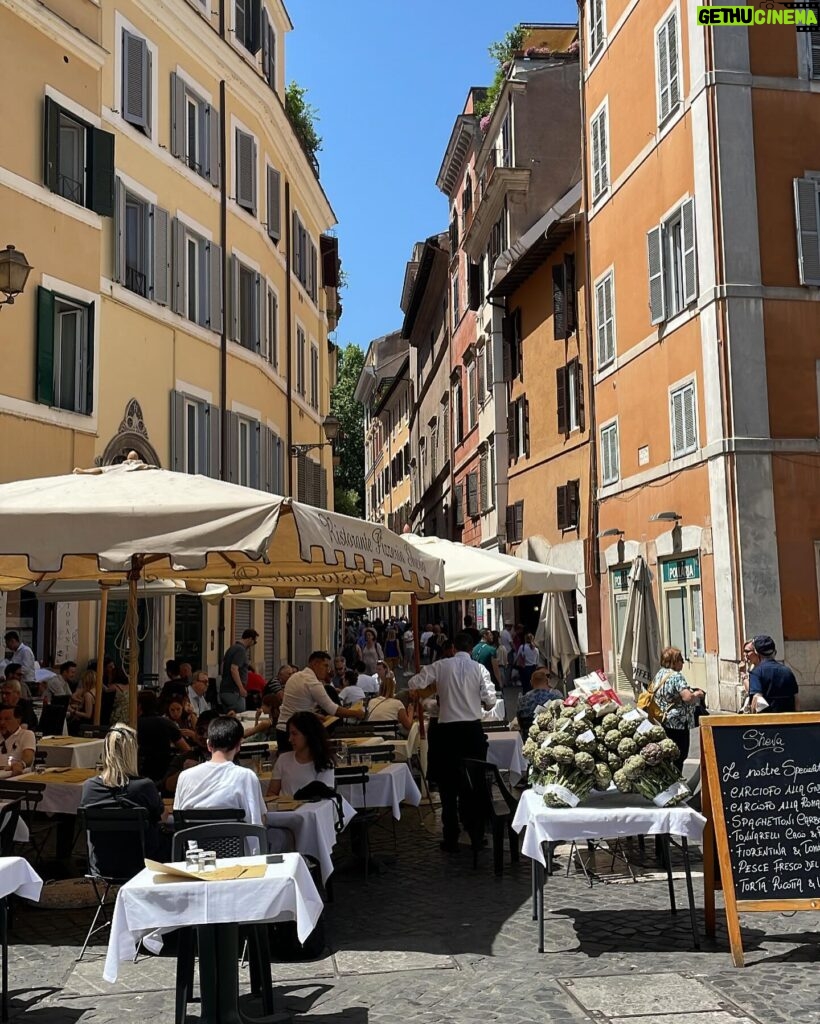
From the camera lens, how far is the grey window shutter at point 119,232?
704 inches

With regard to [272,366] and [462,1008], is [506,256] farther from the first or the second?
[462,1008]

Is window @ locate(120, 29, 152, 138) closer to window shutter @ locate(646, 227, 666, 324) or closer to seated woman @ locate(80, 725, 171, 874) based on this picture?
window shutter @ locate(646, 227, 666, 324)

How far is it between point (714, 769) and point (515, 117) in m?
27.3

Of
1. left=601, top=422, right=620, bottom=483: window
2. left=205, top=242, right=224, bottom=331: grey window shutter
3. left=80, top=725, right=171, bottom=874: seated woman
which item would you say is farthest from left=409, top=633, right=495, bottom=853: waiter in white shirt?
left=601, top=422, right=620, bottom=483: window

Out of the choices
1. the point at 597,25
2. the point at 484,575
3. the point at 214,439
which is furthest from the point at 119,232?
the point at 597,25

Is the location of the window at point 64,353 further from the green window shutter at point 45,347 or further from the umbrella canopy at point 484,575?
the umbrella canopy at point 484,575

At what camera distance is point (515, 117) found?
31031 millimetres

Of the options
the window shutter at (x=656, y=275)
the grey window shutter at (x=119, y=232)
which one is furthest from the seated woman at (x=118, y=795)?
the window shutter at (x=656, y=275)

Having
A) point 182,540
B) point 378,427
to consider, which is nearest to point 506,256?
point 182,540

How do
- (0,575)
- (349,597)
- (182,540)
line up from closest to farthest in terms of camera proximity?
1. (182,540)
2. (0,575)
3. (349,597)

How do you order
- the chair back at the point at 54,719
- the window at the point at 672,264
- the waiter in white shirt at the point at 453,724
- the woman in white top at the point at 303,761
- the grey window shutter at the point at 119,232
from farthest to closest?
1. the window at the point at 672,264
2. the grey window shutter at the point at 119,232
3. the chair back at the point at 54,719
4. the waiter in white shirt at the point at 453,724
5. the woman in white top at the point at 303,761

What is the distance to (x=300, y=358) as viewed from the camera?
28.9m

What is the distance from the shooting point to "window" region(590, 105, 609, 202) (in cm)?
2400

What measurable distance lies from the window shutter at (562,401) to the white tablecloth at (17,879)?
22231 mm
